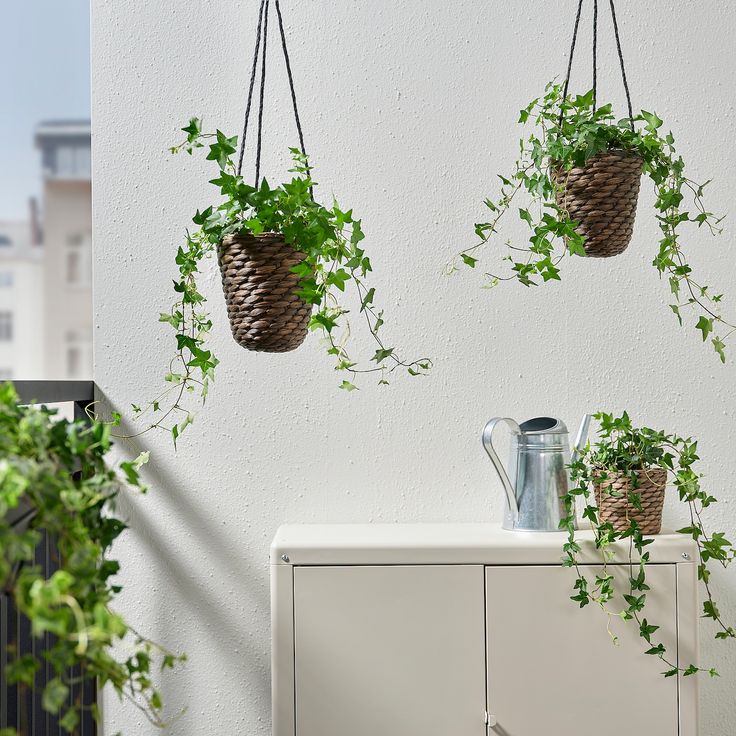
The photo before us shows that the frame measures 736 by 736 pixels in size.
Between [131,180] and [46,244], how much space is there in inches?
258

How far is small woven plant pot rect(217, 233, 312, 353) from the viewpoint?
3.73 ft

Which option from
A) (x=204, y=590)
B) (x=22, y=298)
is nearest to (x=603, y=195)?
(x=204, y=590)

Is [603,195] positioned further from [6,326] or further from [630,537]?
[6,326]

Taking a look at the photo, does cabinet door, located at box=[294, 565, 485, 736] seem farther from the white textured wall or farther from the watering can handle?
the white textured wall

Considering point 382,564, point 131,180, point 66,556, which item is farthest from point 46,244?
point 66,556

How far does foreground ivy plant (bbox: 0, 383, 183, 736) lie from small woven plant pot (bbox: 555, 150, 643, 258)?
0.85 meters

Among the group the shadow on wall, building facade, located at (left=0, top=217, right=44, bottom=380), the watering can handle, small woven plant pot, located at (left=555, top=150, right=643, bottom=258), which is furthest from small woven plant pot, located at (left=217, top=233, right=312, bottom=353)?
building facade, located at (left=0, top=217, right=44, bottom=380)

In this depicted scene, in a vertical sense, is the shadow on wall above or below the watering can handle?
below

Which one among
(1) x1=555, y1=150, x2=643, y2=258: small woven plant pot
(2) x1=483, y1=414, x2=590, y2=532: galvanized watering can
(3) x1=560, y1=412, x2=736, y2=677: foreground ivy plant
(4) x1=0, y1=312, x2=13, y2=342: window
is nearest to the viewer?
(1) x1=555, y1=150, x2=643, y2=258: small woven plant pot

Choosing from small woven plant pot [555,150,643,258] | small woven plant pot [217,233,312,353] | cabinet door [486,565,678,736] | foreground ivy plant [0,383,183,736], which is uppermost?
small woven plant pot [555,150,643,258]

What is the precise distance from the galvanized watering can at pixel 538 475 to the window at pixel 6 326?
8.65m

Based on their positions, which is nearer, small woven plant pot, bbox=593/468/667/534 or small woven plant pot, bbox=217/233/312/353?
small woven plant pot, bbox=217/233/312/353

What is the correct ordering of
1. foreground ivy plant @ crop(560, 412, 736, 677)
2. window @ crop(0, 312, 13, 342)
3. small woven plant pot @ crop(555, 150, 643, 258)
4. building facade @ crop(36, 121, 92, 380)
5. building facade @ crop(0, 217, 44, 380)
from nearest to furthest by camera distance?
small woven plant pot @ crop(555, 150, 643, 258) < foreground ivy plant @ crop(560, 412, 736, 677) < building facade @ crop(36, 121, 92, 380) < building facade @ crop(0, 217, 44, 380) < window @ crop(0, 312, 13, 342)

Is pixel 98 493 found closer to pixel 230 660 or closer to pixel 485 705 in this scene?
pixel 485 705
